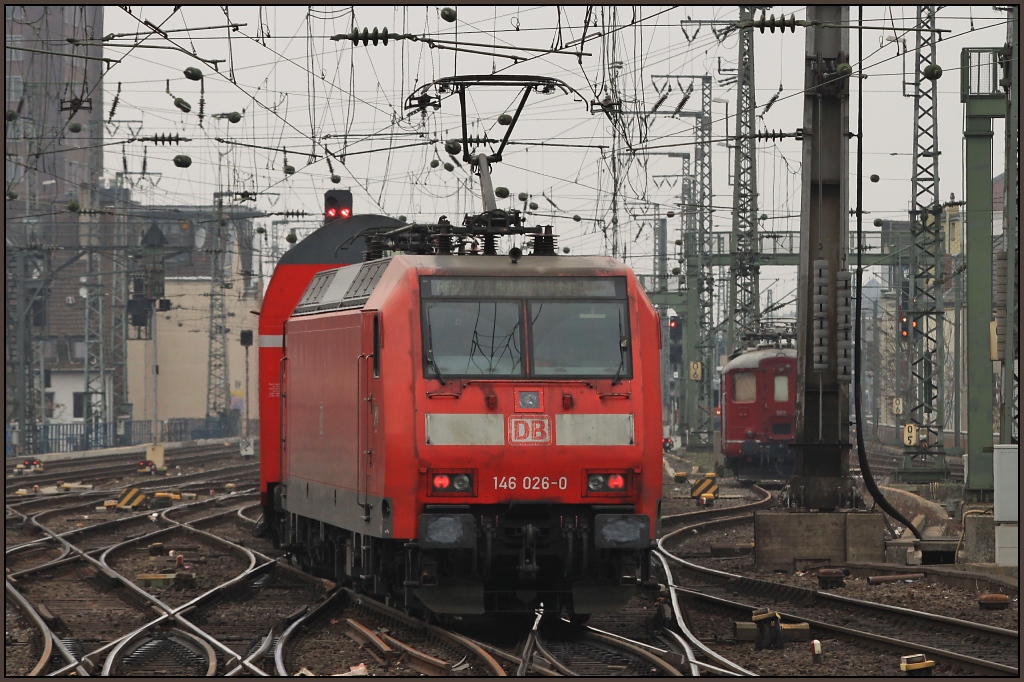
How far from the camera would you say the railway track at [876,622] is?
12.4 meters

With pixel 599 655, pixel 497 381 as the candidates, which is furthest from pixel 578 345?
pixel 599 655

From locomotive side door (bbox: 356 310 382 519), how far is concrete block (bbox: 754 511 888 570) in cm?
735

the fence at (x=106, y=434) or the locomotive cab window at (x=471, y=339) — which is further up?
the locomotive cab window at (x=471, y=339)

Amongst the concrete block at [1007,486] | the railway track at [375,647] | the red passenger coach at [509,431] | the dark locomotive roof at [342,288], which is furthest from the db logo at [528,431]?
the concrete block at [1007,486]

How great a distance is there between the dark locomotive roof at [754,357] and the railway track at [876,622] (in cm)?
2128

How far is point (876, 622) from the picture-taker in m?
15.0

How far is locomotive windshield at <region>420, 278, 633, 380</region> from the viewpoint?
1363cm

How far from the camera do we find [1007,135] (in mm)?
21547

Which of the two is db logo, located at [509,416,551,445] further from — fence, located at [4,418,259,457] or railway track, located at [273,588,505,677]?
fence, located at [4,418,259,457]

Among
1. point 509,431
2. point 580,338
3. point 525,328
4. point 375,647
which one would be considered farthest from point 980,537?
point 375,647

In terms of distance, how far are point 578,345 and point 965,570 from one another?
6.92 meters

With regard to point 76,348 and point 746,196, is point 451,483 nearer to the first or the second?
point 746,196

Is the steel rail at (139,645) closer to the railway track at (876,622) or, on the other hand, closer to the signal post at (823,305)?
the railway track at (876,622)

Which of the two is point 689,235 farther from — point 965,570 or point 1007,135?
point 965,570
